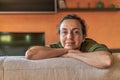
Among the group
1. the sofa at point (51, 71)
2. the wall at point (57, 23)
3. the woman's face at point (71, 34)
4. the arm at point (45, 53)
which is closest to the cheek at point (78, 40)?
the woman's face at point (71, 34)

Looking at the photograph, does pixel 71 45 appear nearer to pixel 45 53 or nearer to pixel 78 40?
pixel 78 40

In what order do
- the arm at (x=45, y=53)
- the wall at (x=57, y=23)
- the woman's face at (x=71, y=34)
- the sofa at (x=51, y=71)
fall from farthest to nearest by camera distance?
the wall at (x=57, y=23), the woman's face at (x=71, y=34), the arm at (x=45, y=53), the sofa at (x=51, y=71)

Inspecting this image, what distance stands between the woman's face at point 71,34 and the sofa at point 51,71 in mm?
557

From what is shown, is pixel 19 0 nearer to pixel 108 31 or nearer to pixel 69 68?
pixel 108 31

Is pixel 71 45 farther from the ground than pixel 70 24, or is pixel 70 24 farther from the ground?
pixel 70 24

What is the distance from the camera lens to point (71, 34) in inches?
60.4

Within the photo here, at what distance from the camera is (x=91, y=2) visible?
4.20m

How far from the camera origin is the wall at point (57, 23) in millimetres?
4164

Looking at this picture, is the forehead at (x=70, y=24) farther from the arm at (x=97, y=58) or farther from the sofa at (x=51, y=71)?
the sofa at (x=51, y=71)

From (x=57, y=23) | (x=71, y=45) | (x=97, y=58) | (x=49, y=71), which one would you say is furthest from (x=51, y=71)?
(x=57, y=23)

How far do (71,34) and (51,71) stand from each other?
596mm

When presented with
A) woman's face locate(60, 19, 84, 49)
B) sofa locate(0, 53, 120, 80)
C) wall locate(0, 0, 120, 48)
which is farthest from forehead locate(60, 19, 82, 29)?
wall locate(0, 0, 120, 48)

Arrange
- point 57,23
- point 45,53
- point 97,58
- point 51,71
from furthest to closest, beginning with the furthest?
1. point 57,23
2. point 45,53
3. point 97,58
4. point 51,71

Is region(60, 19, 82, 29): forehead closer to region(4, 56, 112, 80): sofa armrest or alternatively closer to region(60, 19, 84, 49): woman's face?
region(60, 19, 84, 49): woman's face
